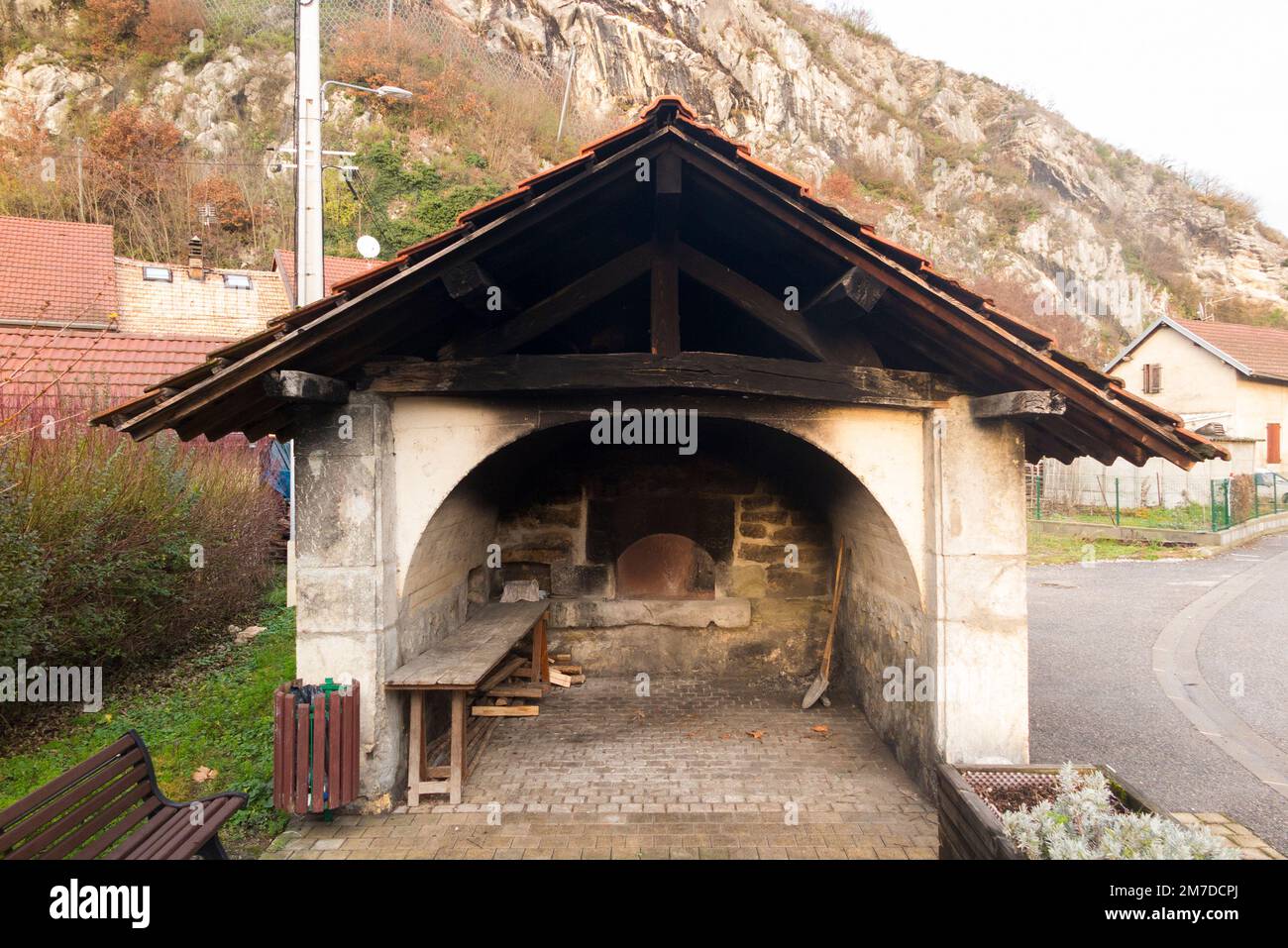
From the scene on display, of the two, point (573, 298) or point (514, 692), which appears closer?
point (573, 298)

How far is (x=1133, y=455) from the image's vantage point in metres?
3.86

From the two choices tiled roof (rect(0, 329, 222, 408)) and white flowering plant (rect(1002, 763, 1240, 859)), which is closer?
white flowering plant (rect(1002, 763, 1240, 859))

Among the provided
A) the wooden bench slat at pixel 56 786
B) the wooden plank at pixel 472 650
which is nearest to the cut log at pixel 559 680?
the wooden plank at pixel 472 650

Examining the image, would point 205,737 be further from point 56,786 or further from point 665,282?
point 665,282

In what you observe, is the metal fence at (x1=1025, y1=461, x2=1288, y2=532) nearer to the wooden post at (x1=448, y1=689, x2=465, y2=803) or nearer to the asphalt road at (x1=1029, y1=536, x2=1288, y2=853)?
the asphalt road at (x1=1029, y1=536, x2=1288, y2=853)

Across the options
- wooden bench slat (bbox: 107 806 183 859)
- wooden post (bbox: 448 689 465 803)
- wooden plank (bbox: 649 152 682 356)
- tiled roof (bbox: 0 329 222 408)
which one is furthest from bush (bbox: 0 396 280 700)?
wooden plank (bbox: 649 152 682 356)

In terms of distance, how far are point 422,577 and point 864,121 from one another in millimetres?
48123

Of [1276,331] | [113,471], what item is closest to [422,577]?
[113,471]

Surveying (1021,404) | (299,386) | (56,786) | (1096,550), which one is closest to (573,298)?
(299,386)

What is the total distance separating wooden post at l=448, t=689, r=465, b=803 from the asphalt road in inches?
173

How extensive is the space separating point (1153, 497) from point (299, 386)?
21108 millimetres

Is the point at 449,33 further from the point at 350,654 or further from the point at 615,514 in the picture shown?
the point at 350,654

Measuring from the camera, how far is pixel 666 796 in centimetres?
420

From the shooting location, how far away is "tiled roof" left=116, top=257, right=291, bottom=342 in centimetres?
1623
